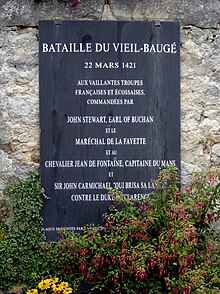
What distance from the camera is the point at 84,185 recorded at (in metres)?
4.14

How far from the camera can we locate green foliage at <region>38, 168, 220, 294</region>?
3.61m

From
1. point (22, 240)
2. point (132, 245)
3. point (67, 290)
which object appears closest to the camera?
point (67, 290)

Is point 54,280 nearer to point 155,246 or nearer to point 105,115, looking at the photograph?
point 155,246

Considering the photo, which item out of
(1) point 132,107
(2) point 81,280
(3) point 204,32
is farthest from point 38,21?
(2) point 81,280

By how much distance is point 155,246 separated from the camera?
3727 mm

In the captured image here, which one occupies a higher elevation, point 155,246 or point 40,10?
point 40,10

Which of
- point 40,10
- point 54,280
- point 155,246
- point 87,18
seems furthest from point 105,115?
point 54,280

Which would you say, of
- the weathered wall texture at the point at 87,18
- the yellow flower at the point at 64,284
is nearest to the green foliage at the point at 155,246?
the yellow flower at the point at 64,284

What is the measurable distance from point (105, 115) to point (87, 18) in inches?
28.0

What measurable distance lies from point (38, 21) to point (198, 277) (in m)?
2.09

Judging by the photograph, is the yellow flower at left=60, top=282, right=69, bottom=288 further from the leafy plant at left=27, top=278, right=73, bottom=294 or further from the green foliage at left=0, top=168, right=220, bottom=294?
the green foliage at left=0, top=168, right=220, bottom=294

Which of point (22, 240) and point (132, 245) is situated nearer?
point (132, 245)

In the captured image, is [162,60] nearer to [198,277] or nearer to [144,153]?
[144,153]

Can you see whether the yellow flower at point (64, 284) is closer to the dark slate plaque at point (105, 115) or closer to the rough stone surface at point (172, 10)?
the dark slate plaque at point (105, 115)
